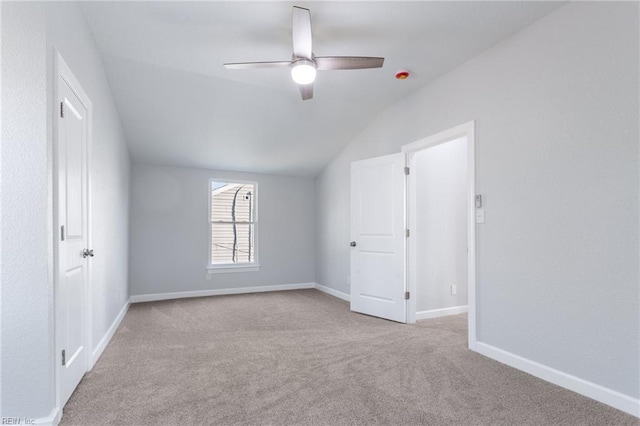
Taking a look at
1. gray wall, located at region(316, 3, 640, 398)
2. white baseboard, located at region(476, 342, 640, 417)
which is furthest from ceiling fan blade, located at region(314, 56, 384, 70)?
white baseboard, located at region(476, 342, 640, 417)

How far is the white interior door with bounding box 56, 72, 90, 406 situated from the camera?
2.08 metres

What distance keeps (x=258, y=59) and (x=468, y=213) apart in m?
2.37

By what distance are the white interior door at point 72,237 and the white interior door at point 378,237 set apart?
115 inches

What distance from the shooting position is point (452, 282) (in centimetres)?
437

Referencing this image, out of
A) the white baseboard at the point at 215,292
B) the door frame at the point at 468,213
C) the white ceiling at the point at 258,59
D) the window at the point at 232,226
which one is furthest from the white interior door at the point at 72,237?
Answer: the window at the point at 232,226

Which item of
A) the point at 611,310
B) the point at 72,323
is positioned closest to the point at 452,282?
the point at 611,310

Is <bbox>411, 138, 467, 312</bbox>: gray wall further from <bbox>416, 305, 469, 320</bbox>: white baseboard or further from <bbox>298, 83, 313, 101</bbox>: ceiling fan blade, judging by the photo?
<bbox>298, 83, 313, 101</bbox>: ceiling fan blade

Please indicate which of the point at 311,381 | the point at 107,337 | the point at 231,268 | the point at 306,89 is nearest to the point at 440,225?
the point at 306,89

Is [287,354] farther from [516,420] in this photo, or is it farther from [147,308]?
[147,308]

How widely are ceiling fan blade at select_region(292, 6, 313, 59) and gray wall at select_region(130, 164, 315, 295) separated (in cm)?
374

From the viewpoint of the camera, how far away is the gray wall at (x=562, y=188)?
2.11 metres

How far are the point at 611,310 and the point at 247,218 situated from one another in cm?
504

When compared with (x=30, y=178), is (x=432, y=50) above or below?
above

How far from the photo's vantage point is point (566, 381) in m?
2.37
